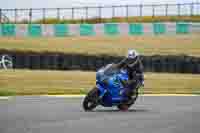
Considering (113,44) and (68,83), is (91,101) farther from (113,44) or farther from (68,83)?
(113,44)

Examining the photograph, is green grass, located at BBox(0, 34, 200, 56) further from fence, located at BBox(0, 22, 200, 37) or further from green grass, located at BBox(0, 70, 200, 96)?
green grass, located at BBox(0, 70, 200, 96)

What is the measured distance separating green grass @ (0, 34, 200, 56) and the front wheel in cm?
2545

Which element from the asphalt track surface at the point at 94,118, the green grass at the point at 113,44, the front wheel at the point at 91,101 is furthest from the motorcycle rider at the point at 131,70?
the green grass at the point at 113,44

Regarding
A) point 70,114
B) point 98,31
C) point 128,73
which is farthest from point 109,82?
point 98,31

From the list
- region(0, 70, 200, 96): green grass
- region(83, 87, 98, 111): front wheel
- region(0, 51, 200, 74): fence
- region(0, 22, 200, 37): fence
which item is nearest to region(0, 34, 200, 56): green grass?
region(0, 22, 200, 37): fence

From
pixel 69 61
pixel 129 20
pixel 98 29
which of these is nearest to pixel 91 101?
pixel 69 61

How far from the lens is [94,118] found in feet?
43.7

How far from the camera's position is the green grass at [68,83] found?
24.6 meters

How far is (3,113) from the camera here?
14133 mm

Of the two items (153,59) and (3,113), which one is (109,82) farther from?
(153,59)

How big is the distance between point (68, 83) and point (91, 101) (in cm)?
1222

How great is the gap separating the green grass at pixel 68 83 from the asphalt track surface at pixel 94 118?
690 cm

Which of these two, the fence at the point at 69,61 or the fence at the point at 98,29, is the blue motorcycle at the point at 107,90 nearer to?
the fence at the point at 69,61

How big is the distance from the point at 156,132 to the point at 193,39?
32.0 m
